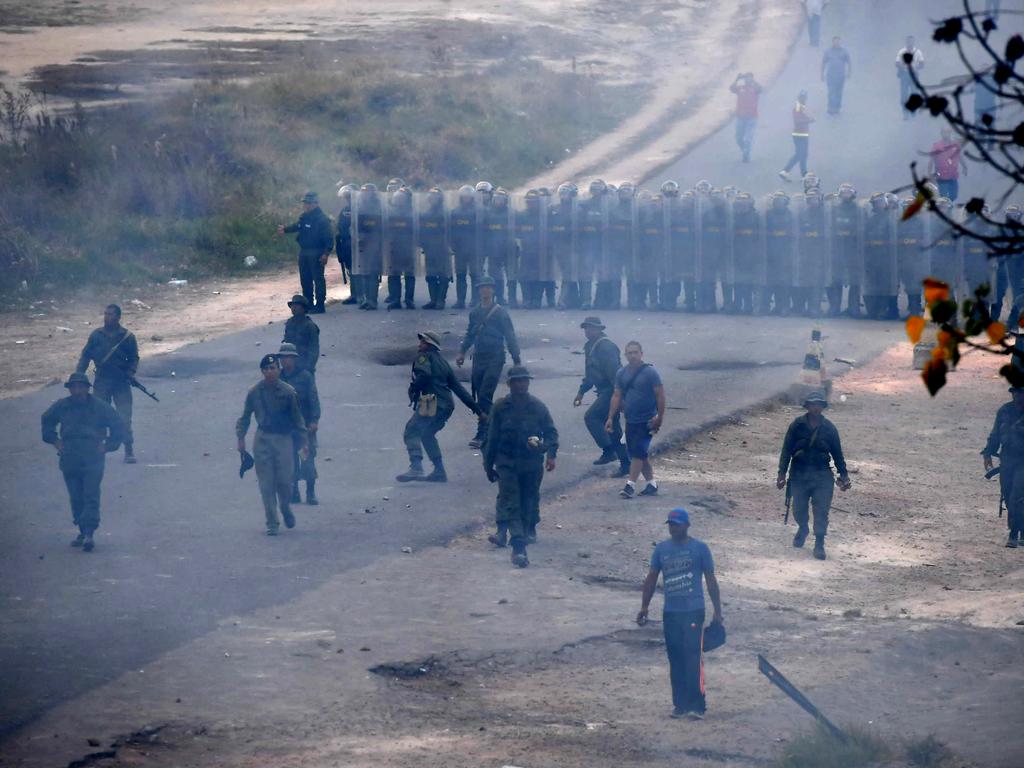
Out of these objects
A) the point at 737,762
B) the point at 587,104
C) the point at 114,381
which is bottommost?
the point at 737,762

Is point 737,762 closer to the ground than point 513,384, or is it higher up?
closer to the ground

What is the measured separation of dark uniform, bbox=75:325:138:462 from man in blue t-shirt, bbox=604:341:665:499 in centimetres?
501

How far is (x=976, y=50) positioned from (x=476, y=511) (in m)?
28.6

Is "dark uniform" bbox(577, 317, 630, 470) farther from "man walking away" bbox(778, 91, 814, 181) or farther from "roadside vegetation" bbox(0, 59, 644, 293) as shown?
"man walking away" bbox(778, 91, 814, 181)

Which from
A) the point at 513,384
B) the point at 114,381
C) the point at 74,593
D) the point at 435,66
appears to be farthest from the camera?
the point at 435,66

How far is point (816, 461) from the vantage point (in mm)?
13352

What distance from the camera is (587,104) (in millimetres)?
38812

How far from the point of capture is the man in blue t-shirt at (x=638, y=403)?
47.1 feet

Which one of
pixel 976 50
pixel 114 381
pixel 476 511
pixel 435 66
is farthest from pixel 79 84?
pixel 476 511

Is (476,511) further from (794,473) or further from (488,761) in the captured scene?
(488,761)

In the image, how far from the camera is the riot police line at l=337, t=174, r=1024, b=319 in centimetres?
2259

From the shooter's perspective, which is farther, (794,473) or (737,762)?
(794,473)

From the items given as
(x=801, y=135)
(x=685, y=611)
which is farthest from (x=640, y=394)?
(x=801, y=135)

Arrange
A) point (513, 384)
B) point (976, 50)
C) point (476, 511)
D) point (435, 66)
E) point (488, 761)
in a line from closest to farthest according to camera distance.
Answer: point (488, 761) < point (513, 384) < point (476, 511) < point (976, 50) < point (435, 66)
